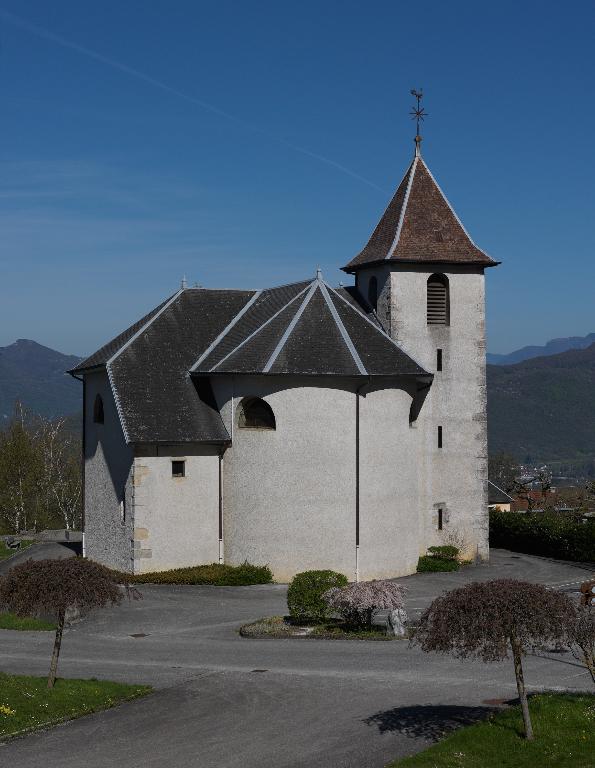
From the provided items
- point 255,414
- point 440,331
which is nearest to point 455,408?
point 440,331

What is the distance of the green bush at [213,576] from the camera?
113 feet

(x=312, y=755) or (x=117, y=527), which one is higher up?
(x=117, y=527)

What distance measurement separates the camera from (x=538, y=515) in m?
47.7

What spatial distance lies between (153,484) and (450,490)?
38.7 feet

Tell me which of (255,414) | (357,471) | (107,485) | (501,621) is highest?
(255,414)

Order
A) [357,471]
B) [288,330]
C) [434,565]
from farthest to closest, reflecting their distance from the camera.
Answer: [434,565] < [288,330] < [357,471]

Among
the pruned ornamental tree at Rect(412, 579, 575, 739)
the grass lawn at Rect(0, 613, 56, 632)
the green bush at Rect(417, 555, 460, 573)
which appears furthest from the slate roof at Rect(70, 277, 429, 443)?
the pruned ornamental tree at Rect(412, 579, 575, 739)

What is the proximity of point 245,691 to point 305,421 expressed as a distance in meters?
14.9

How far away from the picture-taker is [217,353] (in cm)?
3797

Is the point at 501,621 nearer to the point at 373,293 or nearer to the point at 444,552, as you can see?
the point at 444,552

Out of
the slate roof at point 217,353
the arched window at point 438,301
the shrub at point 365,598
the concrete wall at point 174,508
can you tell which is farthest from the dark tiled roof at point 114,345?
the shrub at point 365,598

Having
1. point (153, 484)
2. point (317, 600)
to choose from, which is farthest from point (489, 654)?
point (153, 484)

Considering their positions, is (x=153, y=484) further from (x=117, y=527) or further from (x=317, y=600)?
(x=317, y=600)

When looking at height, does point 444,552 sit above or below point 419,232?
below
